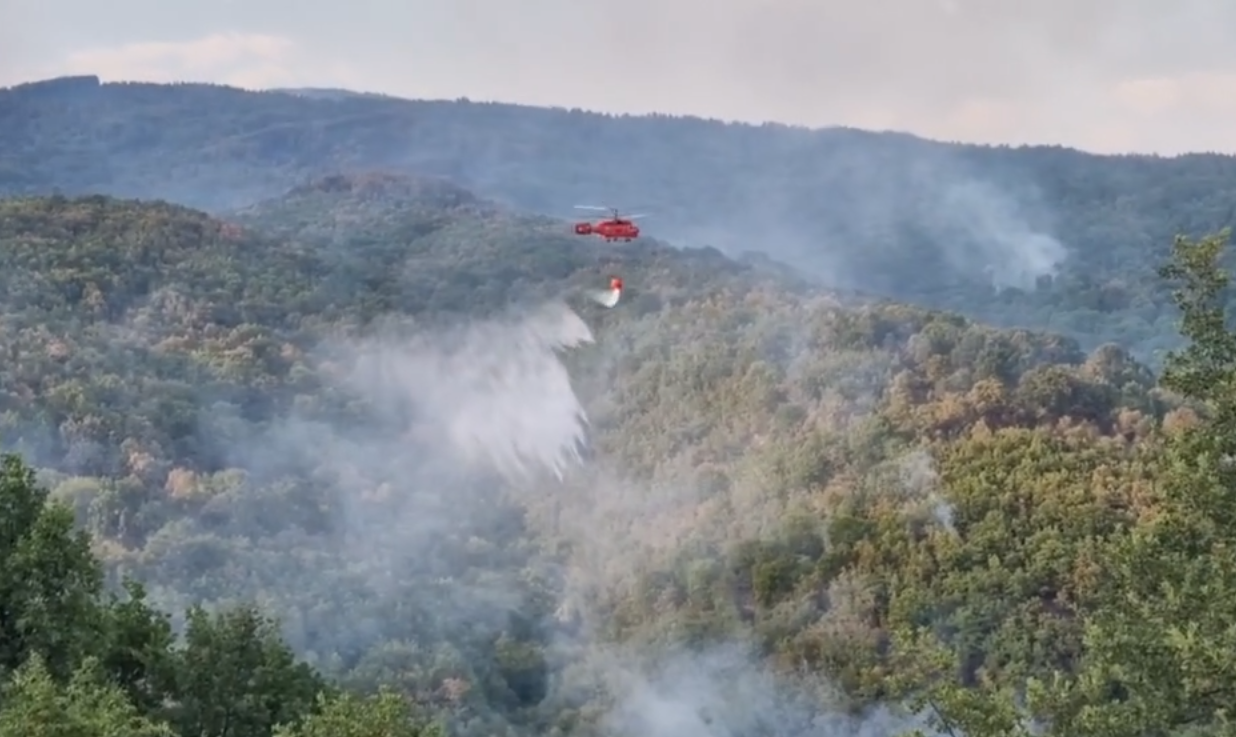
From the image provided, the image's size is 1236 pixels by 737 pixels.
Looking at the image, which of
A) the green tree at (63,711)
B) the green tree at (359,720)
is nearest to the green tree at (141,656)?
the green tree at (63,711)

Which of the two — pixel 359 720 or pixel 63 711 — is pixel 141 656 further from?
pixel 63 711

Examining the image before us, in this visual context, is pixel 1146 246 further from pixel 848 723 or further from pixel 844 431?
pixel 848 723

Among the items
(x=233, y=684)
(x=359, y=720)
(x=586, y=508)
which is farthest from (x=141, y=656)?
(x=586, y=508)

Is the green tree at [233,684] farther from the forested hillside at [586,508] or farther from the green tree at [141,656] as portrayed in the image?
the green tree at [141,656]

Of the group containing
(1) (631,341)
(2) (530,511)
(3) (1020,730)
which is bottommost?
(2) (530,511)

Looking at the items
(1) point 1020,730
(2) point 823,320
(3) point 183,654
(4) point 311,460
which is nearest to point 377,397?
(4) point 311,460

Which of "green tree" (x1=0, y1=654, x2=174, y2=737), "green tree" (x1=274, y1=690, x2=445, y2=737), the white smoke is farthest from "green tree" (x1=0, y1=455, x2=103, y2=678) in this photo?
the white smoke
